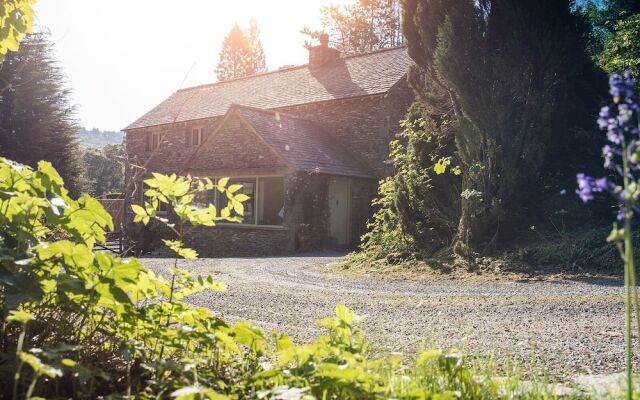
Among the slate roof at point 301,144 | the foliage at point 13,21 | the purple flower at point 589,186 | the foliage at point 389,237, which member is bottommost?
the foliage at point 389,237

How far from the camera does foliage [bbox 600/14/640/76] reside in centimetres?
1204

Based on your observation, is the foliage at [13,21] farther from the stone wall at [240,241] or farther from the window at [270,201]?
the window at [270,201]

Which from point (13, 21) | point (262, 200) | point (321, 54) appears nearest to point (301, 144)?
point (262, 200)

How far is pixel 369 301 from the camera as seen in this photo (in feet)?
22.5

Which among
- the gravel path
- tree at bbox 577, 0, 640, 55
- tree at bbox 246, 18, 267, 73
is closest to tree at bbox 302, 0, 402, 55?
tree at bbox 246, 18, 267, 73

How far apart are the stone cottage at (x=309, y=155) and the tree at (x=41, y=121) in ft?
15.3

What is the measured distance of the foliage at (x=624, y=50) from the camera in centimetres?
1204

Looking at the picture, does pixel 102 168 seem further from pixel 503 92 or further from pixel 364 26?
pixel 503 92

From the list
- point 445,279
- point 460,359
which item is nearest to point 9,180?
point 460,359

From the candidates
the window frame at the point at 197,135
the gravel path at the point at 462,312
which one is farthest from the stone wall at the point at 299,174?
the gravel path at the point at 462,312

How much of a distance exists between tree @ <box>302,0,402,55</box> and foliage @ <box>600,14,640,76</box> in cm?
2701

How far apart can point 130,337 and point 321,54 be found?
23.1m

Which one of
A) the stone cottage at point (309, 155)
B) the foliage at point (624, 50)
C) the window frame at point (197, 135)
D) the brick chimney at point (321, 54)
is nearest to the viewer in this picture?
the foliage at point (624, 50)

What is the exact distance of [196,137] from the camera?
24438 millimetres
